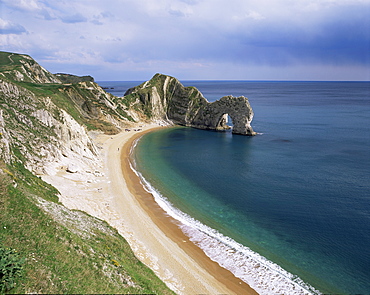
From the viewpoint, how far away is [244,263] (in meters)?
28.4

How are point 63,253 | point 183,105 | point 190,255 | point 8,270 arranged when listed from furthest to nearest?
point 183,105, point 190,255, point 63,253, point 8,270

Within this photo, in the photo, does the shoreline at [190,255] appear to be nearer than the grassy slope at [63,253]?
No

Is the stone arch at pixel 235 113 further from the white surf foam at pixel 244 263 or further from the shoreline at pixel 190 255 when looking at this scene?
the white surf foam at pixel 244 263

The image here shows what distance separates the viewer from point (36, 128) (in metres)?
47.5

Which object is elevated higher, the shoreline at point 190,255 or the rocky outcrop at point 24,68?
the rocky outcrop at point 24,68

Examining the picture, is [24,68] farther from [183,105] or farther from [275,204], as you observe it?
[275,204]

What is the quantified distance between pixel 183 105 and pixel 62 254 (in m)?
106

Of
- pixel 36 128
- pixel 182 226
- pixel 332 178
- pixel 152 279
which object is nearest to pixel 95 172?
pixel 36 128

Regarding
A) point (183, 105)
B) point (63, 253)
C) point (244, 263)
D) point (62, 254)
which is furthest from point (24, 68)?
point (244, 263)

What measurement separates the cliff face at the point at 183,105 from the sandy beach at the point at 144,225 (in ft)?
187

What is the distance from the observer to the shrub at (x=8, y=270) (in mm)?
13438

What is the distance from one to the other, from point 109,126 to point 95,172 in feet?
153

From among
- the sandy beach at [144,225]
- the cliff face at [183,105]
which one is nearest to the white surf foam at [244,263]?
the sandy beach at [144,225]

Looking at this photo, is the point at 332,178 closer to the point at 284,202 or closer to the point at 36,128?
the point at 284,202
